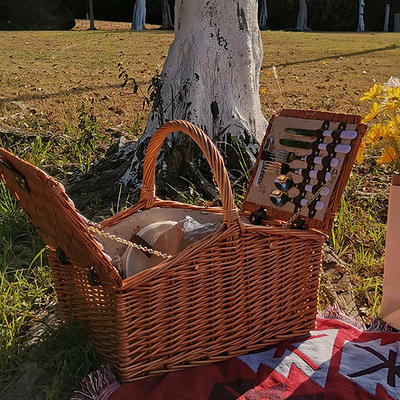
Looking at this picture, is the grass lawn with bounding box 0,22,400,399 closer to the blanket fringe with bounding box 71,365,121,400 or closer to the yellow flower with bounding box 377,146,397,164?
the blanket fringe with bounding box 71,365,121,400

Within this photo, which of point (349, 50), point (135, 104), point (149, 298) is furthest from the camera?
point (349, 50)

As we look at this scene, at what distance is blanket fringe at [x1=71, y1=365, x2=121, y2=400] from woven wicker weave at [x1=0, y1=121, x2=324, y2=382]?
43 mm

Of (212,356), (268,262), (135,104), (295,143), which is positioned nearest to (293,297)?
(268,262)

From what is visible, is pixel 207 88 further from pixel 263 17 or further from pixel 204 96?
pixel 263 17

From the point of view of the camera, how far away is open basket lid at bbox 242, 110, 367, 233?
6.88ft

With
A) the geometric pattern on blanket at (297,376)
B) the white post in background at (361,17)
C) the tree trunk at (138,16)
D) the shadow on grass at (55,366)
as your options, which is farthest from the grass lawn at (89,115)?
the white post in background at (361,17)

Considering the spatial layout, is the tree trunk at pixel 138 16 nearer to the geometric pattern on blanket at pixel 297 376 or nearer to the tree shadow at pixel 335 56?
the tree shadow at pixel 335 56

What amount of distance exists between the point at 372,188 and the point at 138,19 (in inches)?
515

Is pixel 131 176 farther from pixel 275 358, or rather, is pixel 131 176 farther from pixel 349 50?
pixel 349 50

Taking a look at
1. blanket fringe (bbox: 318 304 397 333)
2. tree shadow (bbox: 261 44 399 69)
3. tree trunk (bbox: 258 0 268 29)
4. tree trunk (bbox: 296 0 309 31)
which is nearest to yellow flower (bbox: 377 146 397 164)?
blanket fringe (bbox: 318 304 397 333)

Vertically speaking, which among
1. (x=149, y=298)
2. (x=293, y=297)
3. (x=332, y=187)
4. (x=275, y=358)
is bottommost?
(x=275, y=358)

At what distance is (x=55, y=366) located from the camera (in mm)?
2020

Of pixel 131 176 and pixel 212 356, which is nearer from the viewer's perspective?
pixel 212 356

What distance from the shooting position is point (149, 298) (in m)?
1.86
